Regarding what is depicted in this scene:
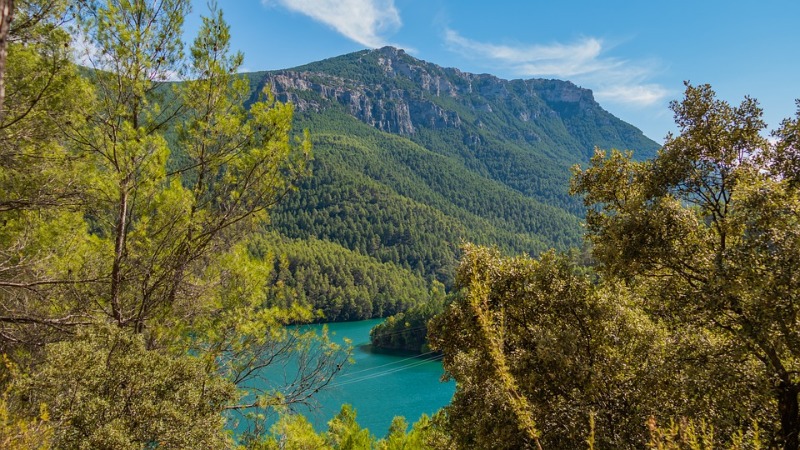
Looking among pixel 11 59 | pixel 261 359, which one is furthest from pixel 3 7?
pixel 261 359

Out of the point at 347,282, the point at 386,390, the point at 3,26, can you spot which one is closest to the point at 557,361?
the point at 3,26

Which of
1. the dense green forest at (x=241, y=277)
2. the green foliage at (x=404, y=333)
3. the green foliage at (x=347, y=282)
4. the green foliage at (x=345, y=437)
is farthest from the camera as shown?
the green foliage at (x=347, y=282)

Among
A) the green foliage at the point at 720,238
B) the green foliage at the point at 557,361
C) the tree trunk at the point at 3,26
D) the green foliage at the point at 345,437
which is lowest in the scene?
the green foliage at the point at 345,437

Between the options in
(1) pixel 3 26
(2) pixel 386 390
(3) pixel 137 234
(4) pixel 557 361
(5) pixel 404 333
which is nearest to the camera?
(1) pixel 3 26

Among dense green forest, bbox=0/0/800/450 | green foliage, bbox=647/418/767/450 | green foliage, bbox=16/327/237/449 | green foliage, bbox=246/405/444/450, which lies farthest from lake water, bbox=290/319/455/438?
green foliage, bbox=647/418/767/450

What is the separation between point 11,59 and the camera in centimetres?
504

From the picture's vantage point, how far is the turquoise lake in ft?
112

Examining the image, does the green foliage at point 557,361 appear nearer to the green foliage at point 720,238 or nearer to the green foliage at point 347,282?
the green foliage at point 720,238

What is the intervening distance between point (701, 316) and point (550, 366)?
87.4 inches

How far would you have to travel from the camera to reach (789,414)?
4.88 m

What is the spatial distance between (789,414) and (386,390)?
3990 cm

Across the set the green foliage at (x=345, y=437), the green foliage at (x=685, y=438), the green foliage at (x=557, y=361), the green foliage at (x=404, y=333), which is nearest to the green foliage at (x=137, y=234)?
the green foliage at (x=345, y=437)

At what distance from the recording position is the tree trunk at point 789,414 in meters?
4.80

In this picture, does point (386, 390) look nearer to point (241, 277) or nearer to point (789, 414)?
point (241, 277)
